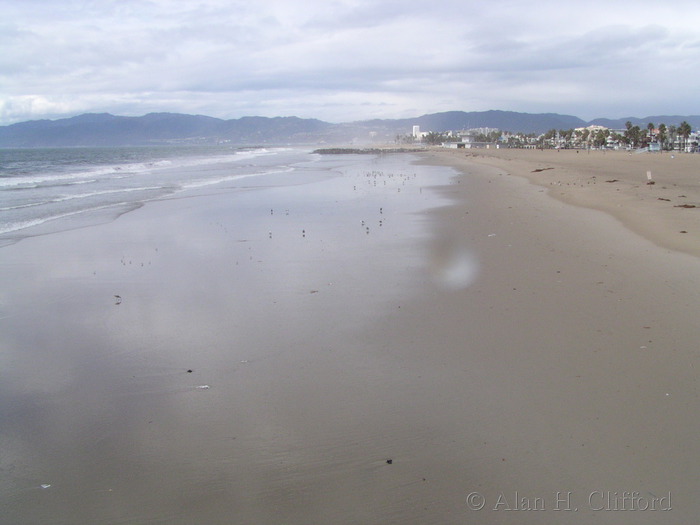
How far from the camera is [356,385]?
508cm

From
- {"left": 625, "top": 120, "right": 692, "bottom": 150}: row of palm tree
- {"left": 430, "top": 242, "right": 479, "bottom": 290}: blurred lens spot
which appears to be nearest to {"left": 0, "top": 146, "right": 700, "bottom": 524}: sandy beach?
{"left": 430, "top": 242, "right": 479, "bottom": 290}: blurred lens spot

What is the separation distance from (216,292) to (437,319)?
3.77m

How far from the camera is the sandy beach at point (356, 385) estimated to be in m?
3.57

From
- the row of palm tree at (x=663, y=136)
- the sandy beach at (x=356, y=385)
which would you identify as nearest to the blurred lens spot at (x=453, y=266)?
the sandy beach at (x=356, y=385)

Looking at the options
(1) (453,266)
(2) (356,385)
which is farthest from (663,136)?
(2) (356,385)

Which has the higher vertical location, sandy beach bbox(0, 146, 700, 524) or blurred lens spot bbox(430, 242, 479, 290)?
blurred lens spot bbox(430, 242, 479, 290)

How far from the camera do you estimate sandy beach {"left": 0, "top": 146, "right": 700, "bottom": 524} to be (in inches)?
141

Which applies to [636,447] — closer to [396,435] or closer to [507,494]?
[507,494]

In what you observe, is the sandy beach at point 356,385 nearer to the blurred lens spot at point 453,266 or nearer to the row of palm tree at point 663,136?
the blurred lens spot at point 453,266

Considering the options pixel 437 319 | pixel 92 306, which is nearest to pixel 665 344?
pixel 437 319

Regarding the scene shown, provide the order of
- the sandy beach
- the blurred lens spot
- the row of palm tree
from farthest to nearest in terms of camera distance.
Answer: the row of palm tree
the blurred lens spot
the sandy beach

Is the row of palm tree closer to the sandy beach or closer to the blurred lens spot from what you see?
the sandy beach

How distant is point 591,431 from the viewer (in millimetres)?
4152

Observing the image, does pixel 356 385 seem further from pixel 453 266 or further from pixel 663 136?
pixel 663 136
